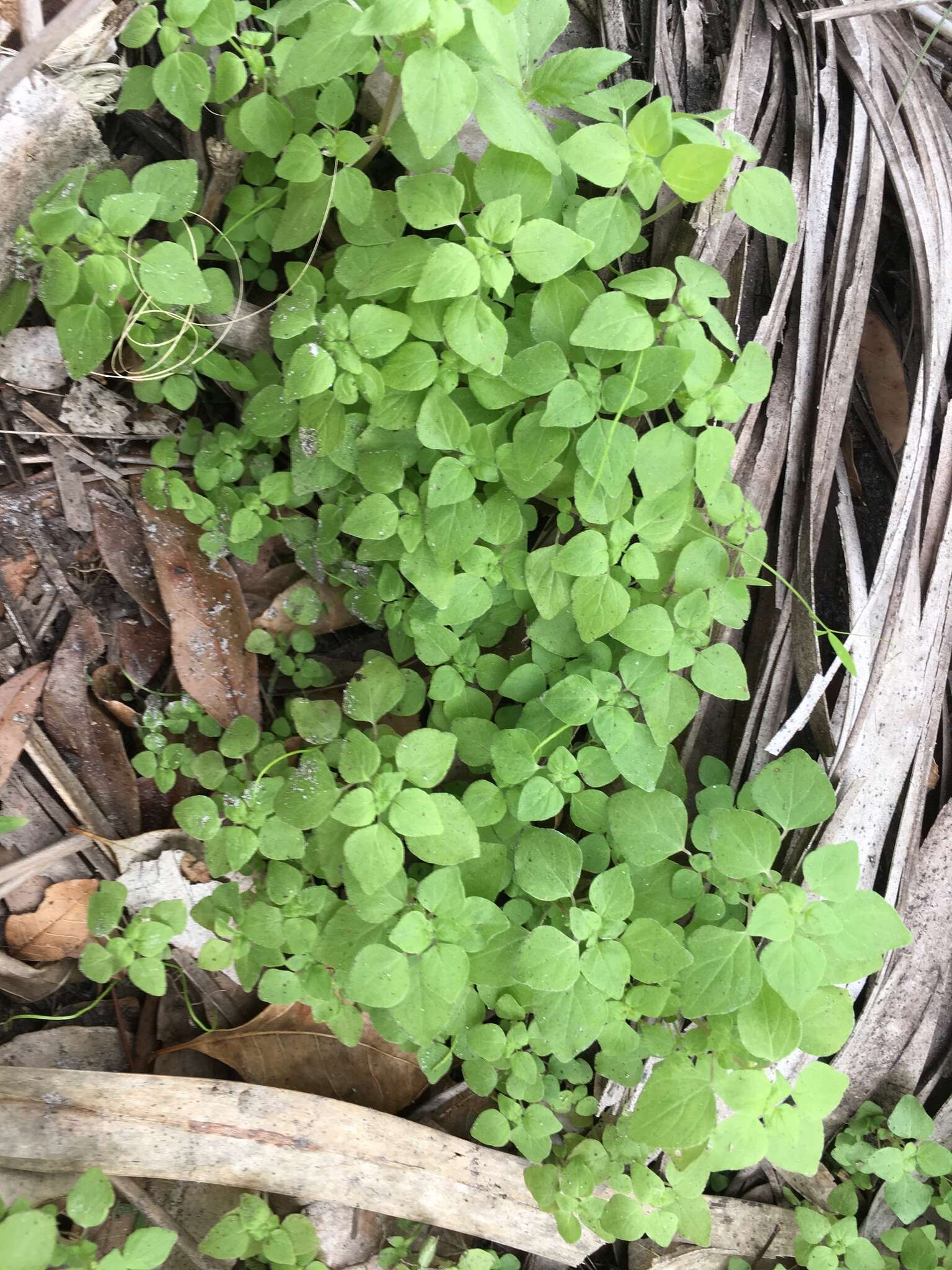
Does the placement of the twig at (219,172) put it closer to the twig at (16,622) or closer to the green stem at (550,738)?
the twig at (16,622)

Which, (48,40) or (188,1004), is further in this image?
(188,1004)

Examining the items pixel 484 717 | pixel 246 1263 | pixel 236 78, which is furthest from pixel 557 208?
pixel 246 1263

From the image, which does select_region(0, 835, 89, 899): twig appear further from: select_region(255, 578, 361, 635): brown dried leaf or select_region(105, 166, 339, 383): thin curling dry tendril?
select_region(105, 166, 339, 383): thin curling dry tendril

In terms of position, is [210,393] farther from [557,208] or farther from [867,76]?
[867,76]

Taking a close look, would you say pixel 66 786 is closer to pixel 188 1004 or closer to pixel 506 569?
pixel 188 1004

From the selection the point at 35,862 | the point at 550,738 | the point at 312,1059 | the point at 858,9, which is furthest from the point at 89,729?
the point at 858,9

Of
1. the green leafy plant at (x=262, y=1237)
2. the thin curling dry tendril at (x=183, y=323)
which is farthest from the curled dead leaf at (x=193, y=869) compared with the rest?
the thin curling dry tendril at (x=183, y=323)
